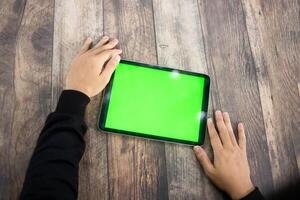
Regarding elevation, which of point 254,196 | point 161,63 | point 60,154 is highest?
point 161,63

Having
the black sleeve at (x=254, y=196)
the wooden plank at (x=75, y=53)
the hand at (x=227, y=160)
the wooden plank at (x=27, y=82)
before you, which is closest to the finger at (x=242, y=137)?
the hand at (x=227, y=160)

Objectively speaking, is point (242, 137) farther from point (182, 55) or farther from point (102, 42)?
point (102, 42)

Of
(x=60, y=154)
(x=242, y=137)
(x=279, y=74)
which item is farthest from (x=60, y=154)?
(x=279, y=74)

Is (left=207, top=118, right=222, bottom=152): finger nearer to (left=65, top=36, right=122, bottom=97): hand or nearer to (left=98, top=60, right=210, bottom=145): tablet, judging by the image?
(left=98, top=60, right=210, bottom=145): tablet

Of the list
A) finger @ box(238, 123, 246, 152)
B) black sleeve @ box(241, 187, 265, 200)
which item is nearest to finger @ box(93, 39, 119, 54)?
finger @ box(238, 123, 246, 152)

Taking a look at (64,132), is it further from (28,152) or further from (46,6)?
A: (46,6)

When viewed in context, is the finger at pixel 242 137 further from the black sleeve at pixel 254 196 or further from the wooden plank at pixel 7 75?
the wooden plank at pixel 7 75

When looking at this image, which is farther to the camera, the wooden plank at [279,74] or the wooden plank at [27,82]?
the wooden plank at [279,74]

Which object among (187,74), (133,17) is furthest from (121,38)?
(187,74)

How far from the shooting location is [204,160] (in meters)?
0.79

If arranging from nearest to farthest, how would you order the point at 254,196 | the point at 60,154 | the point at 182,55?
the point at 60,154 < the point at 254,196 < the point at 182,55

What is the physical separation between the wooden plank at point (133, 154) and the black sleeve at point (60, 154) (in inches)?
4.3

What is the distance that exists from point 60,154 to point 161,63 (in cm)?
35

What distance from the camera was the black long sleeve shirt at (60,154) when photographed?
0.60m
